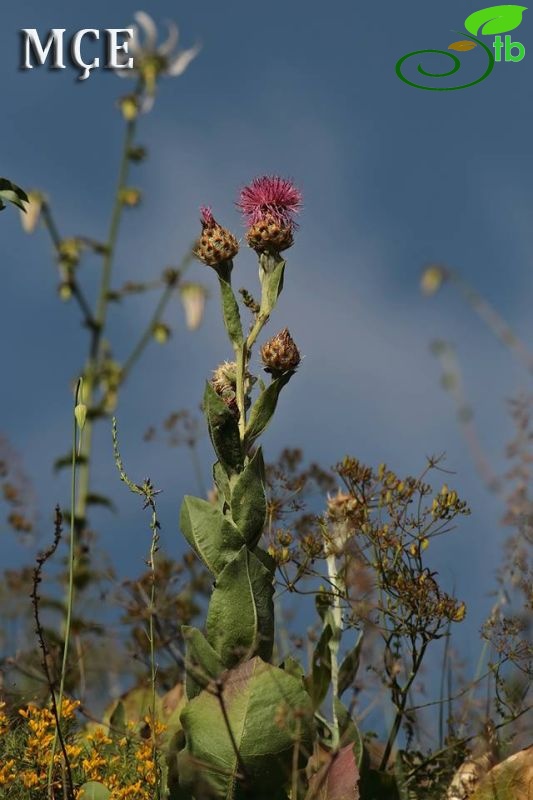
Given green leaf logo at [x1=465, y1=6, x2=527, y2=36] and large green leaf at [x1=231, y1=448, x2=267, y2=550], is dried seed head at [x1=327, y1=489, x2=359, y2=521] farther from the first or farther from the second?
green leaf logo at [x1=465, y1=6, x2=527, y2=36]

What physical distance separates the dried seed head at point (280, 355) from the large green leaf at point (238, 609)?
2.46ft

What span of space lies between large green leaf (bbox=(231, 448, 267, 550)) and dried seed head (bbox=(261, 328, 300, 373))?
40cm

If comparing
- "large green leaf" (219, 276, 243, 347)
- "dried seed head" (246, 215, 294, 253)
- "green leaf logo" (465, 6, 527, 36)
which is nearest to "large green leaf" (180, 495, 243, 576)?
"large green leaf" (219, 276, 243, 347)

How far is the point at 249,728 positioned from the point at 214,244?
185cm

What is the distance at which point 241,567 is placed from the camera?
3.91m

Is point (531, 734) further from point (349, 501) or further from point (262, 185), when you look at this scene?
point (262, 185)

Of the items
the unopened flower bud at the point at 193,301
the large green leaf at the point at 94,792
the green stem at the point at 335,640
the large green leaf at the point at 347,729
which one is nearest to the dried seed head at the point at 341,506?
the green stem at the point at 335,640

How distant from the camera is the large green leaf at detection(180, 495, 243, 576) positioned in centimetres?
399

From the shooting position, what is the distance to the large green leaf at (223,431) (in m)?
4.09

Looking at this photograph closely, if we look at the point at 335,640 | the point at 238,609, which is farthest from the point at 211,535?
the point at 335,640

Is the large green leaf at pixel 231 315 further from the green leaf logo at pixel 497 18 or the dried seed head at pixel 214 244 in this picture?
the green leaf logo at pixel 497 18

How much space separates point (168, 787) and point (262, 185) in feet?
7.91

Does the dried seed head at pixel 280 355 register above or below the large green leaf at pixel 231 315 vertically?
below

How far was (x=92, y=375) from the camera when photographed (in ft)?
27.9
